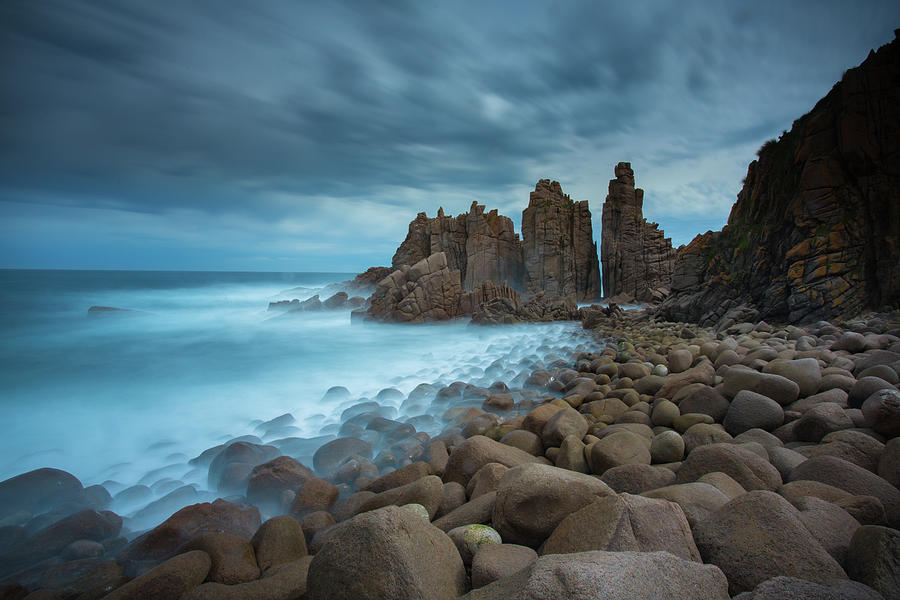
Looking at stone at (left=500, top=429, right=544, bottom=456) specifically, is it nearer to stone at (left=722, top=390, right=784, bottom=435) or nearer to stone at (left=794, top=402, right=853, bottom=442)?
stone at (left=722, top=390, right=784, bottom=435)

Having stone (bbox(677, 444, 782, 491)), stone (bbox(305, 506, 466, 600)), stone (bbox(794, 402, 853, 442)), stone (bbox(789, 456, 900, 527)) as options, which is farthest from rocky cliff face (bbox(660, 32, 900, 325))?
stone (bbox(305, 506, 466, 600))

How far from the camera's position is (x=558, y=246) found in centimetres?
3594

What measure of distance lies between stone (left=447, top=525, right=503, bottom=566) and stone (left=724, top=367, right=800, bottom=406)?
340 centimetres

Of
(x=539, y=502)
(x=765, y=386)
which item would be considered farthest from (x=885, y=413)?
(x=539, y=502)

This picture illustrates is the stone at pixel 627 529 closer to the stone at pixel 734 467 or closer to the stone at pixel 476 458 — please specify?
the stone at pixel 734 467

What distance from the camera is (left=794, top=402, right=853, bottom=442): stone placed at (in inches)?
123

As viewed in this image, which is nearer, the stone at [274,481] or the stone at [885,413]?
the stone at [885,413]

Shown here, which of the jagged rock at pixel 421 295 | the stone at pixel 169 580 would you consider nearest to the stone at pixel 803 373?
the stone at pixel 169 580

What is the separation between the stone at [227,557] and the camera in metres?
2.46

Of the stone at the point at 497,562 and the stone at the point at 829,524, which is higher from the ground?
the stone at the point at 829,524

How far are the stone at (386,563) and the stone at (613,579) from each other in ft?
1.02

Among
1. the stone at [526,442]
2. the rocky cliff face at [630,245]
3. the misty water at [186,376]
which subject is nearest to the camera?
the stone at [526,442]

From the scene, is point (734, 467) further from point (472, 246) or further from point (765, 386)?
point (472, 246)

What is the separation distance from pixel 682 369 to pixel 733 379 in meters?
2.02
